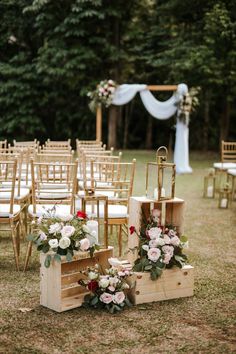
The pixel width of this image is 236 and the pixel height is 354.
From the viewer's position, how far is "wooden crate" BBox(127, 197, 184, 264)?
406 cm

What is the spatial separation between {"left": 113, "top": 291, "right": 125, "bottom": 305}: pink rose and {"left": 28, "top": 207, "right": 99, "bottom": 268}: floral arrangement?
36 cm

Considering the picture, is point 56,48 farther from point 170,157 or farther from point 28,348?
point 28,348

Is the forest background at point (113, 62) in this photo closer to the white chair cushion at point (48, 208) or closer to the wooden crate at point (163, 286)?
the white chair cushion at point (48, 208)

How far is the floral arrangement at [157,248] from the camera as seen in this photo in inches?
151

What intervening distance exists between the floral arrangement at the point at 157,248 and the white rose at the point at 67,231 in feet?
1.59

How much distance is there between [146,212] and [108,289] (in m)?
0.74

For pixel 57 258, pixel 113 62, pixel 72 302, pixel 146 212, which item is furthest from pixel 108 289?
pixel 113 62

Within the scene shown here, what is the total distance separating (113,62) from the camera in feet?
62.4

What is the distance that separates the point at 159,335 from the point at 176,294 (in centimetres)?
73

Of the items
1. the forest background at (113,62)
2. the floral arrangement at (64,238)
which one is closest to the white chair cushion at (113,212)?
the floral arrangement at (64,238)

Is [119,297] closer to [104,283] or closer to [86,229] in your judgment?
[104,283]

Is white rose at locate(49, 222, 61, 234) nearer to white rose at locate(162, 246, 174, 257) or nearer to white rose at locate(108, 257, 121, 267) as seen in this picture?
white rose at locate(108, 257, 121, 267)

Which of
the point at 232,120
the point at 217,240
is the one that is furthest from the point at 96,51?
the point at 217,240

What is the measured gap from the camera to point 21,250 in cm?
531
